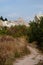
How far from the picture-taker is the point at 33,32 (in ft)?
104

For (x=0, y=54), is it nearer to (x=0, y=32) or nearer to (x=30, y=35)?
(x=30, y=35)

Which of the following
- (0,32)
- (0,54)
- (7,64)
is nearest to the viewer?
(7,64)

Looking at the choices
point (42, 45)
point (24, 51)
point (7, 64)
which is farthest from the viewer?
point (42, 45)

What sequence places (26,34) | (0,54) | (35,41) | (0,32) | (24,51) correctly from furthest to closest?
1. (0,32)
2. (26,34)
3. (35,41)
4. (24,51)
5. (0,54)

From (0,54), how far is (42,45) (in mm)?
9232

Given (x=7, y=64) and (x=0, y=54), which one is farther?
(x=0, y=54)

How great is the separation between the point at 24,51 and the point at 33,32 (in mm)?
9587

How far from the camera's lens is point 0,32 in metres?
37.9

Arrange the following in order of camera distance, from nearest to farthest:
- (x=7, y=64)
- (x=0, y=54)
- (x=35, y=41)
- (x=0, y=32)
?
(x=7, y=64) < (x=0, y=54) < (x=35, y=41) < (x=0, y=32)

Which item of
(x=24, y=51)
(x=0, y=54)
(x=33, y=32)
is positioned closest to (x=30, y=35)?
(x=33, y=32)

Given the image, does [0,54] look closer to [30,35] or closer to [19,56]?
[19,56]

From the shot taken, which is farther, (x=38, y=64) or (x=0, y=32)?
(x=0, y=32)

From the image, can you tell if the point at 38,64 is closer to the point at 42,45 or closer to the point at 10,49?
the point at 10,49

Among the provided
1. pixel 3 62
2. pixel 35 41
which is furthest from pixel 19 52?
pixel 35 41
